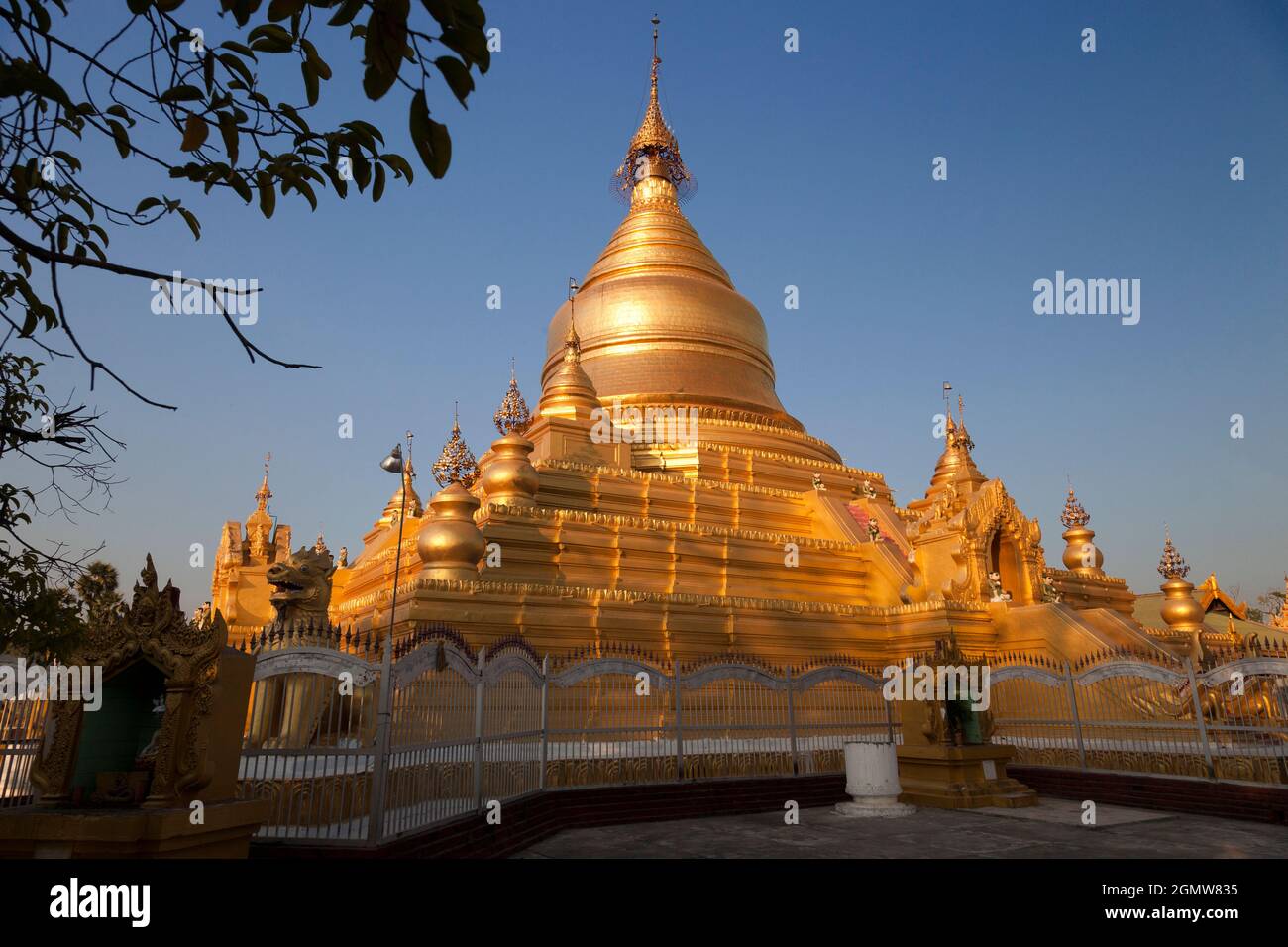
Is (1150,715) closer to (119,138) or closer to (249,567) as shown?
(119,138)

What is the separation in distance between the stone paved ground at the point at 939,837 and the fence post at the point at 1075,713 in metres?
2.19

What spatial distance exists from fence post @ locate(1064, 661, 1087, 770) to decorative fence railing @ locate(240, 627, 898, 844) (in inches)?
126

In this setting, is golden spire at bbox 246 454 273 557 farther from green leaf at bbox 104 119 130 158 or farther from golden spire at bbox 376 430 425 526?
green leaf at bbox 104 119 130 158

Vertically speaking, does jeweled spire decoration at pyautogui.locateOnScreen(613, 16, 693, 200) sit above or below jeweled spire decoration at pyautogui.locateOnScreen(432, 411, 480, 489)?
above

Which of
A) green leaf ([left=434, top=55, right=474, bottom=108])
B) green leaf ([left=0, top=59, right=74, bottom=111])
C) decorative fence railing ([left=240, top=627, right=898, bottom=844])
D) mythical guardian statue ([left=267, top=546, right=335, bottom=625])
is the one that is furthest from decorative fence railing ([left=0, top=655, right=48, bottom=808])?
green leaf ([left=434, top=55, right=474, bottom=108])

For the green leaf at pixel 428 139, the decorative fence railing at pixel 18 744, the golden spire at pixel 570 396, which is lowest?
the decorative fence railing at pixel 18 744

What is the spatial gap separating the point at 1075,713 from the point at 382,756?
1246 cm

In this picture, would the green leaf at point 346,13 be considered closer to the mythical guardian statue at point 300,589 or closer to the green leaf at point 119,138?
the green leaf at point 119,138

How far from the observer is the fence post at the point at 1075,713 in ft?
46.1

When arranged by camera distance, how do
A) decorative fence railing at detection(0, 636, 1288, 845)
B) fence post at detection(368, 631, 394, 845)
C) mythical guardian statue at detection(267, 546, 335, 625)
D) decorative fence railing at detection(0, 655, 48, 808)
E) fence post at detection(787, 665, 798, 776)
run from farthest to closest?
1. fence post at detection(787, 665, 798, 776)
2. mythical guardian statue at detection(267, 546, 335, 625)
3. decorative fence railing at detection(0, 636, 1288, 845)
4. decorative fence railing at detection(0, 655, 48, 808)
5. fence post at detection(368, 631, 394, 845)

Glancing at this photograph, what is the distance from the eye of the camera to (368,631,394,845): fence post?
23.3ft

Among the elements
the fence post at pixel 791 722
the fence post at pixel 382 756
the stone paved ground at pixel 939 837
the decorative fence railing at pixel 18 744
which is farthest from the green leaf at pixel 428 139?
the fence post at pixel 791 722

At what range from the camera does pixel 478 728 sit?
955 centimetres
